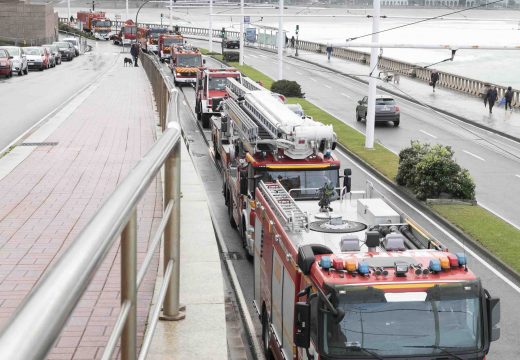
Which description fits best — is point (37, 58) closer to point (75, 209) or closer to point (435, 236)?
point (435, 236)

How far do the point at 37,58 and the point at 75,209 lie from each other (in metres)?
56.8

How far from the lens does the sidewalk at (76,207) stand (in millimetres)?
4434

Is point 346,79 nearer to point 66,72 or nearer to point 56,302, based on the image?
point 66,72

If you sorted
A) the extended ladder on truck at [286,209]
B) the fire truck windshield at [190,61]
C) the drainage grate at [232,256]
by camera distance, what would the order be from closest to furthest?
the extended ladder on truck at [286,209] → the drainage grate at [232,256] → the fire truck windshield at [190,61]

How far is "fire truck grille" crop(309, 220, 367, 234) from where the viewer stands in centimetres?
1185

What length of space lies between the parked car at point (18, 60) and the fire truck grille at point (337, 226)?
1976 inches

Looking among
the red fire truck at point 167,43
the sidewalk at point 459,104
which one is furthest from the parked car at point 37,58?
the sidewalk at point 459,104

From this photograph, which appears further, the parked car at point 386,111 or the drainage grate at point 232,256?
the parked car at point 386,111

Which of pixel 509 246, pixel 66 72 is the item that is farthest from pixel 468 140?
pixel 66 72

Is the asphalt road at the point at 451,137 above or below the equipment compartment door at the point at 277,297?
below

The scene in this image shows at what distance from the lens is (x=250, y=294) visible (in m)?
16.9

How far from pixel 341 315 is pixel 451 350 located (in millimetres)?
1222

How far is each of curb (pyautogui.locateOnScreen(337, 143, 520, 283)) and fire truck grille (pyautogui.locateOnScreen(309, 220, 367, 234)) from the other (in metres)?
7.23

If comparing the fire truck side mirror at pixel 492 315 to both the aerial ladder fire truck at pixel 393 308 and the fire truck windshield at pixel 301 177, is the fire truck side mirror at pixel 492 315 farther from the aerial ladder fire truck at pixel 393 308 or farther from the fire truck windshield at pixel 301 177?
the fire truck windshield at pixel 301 177
